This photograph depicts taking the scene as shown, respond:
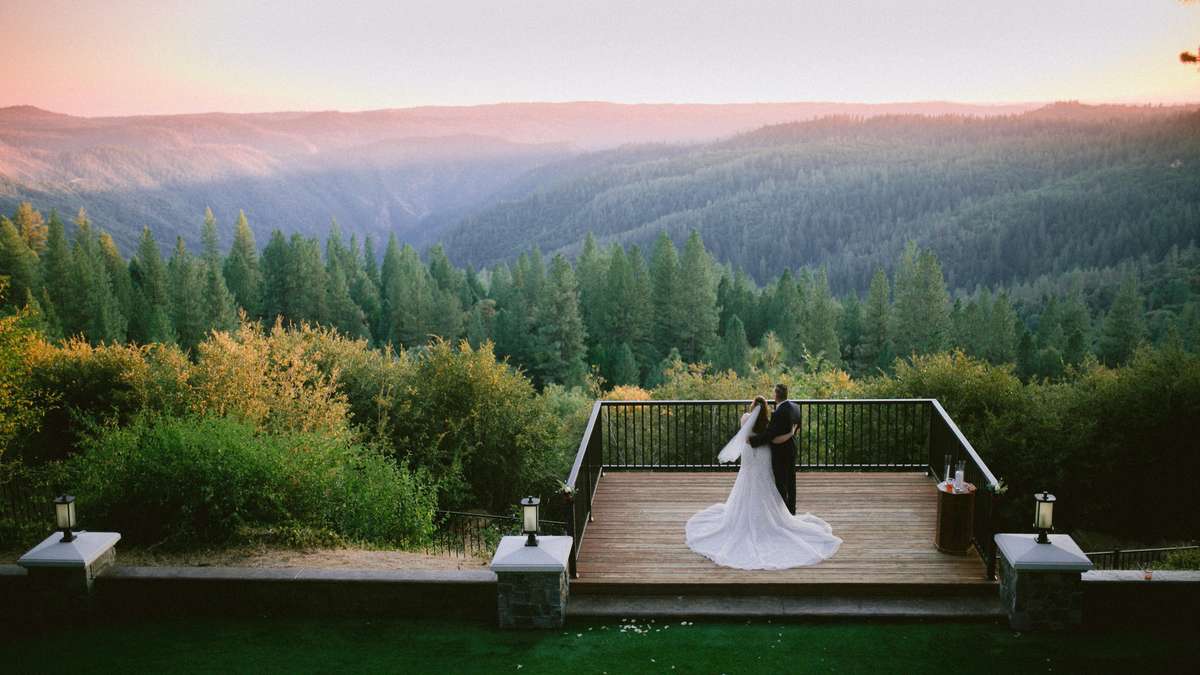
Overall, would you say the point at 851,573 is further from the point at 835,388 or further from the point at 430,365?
the point at 835,388

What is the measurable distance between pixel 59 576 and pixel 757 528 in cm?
753

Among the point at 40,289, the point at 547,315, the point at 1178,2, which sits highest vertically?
the point at 1178,2

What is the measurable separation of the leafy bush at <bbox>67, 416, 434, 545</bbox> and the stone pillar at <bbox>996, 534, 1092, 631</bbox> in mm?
8274

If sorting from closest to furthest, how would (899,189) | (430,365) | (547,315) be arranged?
(430,365) < (547,315) < (899,189)

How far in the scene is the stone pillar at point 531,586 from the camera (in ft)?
26.6

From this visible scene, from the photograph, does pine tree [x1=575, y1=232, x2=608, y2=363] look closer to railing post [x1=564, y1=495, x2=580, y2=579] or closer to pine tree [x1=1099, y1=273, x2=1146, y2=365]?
pine tree [x1=1099, y1=273, x2=1146, y2=365]

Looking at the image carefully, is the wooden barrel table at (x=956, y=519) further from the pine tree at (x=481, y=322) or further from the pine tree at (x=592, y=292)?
the pine tree at (x=481, y=322)

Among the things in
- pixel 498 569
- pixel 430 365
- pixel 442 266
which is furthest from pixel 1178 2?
pixel 442 266

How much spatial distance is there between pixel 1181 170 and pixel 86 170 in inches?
8345

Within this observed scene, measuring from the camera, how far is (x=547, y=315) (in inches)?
3095

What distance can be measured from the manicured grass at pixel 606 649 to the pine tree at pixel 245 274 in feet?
264

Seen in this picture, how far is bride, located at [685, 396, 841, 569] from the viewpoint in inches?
361

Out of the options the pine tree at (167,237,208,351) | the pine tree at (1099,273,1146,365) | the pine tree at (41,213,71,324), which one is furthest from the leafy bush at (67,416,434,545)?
the pine tree at (1099,273,1146,365)

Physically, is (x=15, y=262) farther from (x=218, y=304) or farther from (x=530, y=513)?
(x=530, y=513)
